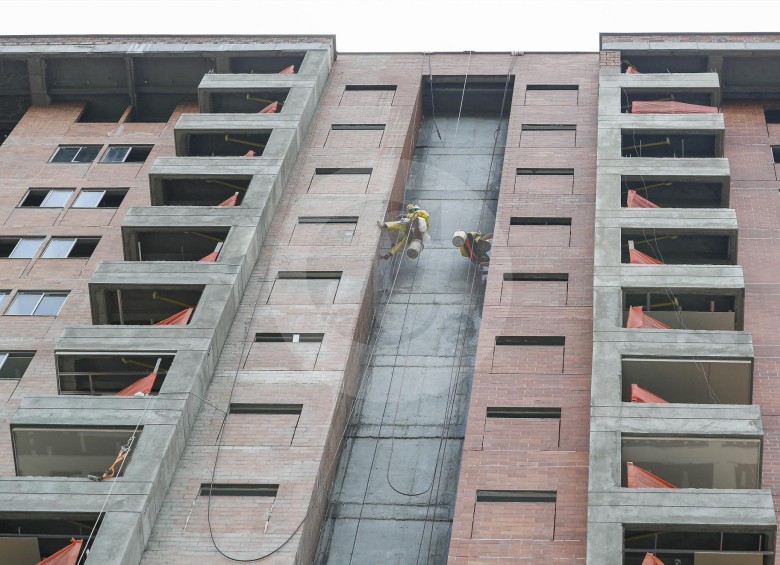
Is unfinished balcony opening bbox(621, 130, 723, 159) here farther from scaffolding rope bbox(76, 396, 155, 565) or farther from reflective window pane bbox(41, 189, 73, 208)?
A: scaffolding rope bbox(76, 396, 155, 565)

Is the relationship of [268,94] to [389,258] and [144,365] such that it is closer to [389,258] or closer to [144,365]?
[389,258]

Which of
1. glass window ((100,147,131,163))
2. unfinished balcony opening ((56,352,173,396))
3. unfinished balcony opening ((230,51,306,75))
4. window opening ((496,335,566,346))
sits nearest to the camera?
unfinished balcony opening ((56,352,173,396))

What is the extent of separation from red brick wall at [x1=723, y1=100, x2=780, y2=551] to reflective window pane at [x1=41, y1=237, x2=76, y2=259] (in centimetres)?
2551

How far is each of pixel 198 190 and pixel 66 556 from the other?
21458 millimetres

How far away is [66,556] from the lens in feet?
146

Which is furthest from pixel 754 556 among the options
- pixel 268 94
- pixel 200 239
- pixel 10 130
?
pixel 10 130

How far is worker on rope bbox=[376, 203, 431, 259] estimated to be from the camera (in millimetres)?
59438

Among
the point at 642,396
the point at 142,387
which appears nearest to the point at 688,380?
the point at 642,396

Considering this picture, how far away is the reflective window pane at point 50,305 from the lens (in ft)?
190

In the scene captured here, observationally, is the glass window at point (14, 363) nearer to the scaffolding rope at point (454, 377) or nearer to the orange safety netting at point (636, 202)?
the scaffolding rope at point (454, 377)

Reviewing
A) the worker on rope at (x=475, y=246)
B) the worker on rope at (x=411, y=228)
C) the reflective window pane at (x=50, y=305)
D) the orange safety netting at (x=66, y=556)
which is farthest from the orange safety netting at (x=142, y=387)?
the worker on rope at (x=475, y=246)

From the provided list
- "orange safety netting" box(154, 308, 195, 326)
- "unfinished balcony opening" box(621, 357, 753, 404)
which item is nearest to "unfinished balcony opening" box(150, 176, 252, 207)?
"orange safety netting" box(154, 308, 195, 326)

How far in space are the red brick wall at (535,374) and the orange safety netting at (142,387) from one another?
10291mm

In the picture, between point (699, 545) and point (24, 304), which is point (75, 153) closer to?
point (24, 304)
